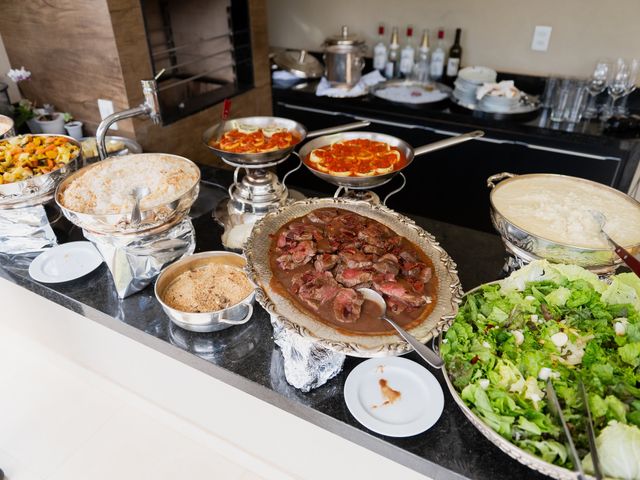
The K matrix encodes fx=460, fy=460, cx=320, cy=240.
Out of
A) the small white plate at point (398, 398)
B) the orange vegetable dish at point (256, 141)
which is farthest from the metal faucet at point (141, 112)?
the small white plate at point (398, 398)

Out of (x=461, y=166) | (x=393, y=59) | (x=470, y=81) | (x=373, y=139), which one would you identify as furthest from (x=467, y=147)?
(x=373, y=139)

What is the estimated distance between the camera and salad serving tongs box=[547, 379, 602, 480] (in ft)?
2.75

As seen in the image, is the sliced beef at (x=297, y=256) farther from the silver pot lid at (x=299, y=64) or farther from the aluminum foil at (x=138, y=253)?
the silver pot lid at (x=299, y=64)

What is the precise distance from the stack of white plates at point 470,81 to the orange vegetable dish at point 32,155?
234 centimetres

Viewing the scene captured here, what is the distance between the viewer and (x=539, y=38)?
3121mm

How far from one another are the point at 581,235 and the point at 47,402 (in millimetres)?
2341

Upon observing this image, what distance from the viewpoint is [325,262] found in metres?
1.26

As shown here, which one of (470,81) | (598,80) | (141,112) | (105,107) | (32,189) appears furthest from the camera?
(470,81)

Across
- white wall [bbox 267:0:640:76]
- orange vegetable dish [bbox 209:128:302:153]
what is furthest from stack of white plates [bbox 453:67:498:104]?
orange vegetable dish [bbox 209:128:302:153]

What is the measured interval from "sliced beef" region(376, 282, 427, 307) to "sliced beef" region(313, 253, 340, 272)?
148mm

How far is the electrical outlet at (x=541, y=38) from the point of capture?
3084 millimetres

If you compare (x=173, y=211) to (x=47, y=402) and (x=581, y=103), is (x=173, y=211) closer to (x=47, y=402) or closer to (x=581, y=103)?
(x=47, y=402)

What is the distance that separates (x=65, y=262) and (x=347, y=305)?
3.54 feet

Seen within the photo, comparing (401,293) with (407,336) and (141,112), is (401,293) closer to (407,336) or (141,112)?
(407,336)
